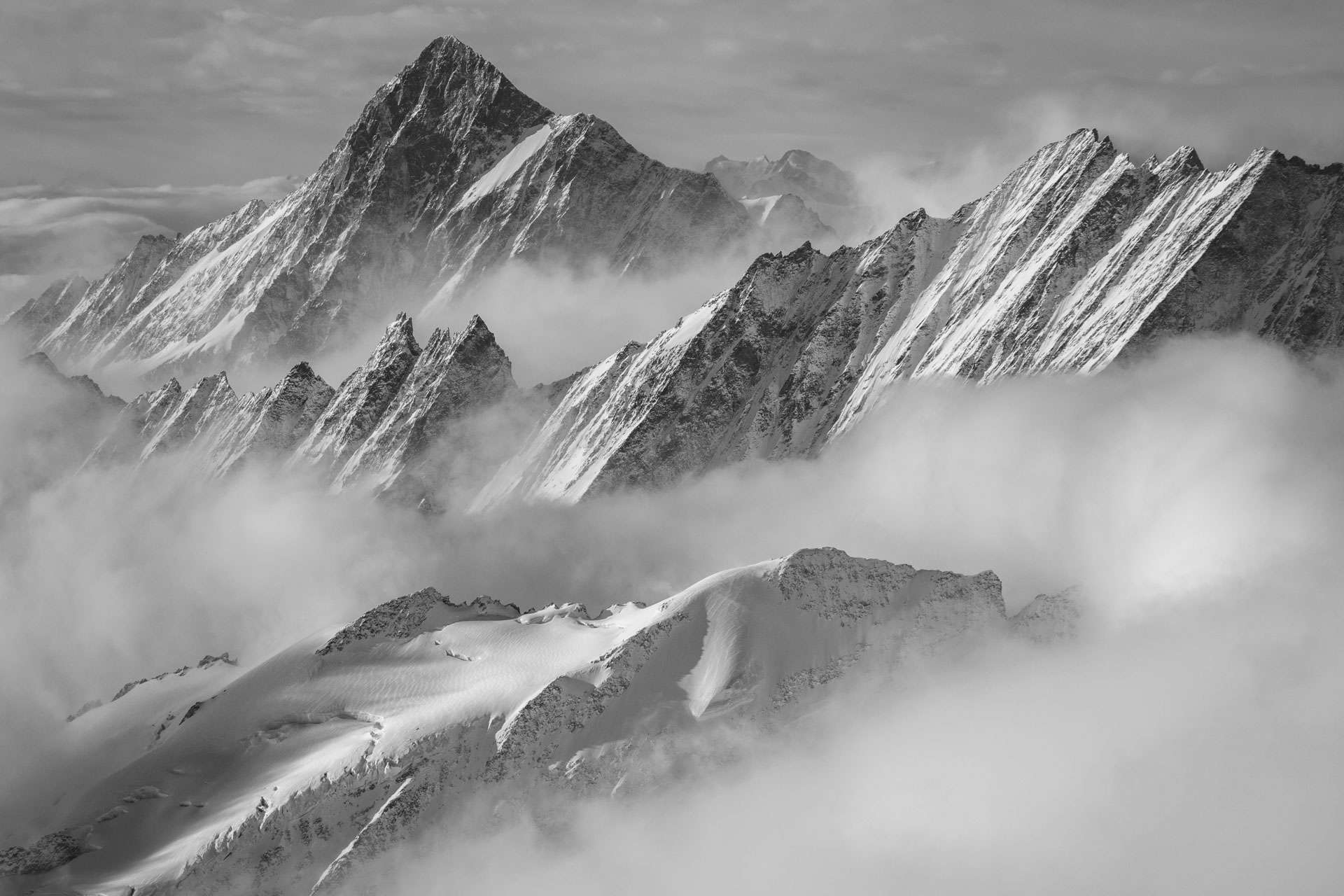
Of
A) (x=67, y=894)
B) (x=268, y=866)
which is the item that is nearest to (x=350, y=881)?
(x=268, y=866)

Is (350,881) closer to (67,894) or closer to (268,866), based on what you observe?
(268,866)

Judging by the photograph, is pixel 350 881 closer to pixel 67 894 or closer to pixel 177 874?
pixel 177 874

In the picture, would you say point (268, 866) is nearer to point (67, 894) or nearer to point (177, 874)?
point (177, 874)

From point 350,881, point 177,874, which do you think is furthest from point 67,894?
point 350,881
